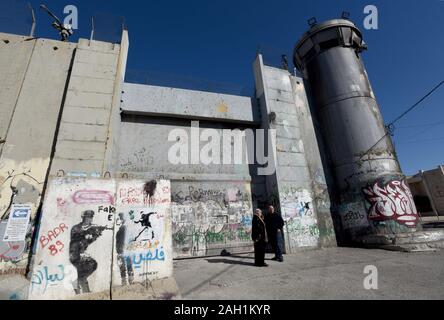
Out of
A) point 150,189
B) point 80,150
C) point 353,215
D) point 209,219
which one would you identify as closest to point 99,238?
point 150,189

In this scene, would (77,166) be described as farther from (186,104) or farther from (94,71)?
(186,104)

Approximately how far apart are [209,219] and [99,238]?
15.3 ft

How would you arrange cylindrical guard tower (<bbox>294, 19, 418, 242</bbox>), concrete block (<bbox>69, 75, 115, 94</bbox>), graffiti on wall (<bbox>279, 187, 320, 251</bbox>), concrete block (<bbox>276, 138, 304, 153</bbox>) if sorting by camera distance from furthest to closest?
concrete block (<bbox>276, 138, 304, 153</bbox>) < cylindrical guard tower (<bbox>294, 19, 418, 242</bbox>) < graffiti on wall (<bbox>279, 187, 320, 251</bbox>) < concrete block (<bbox>69, 75, 115, 94</bbox>)

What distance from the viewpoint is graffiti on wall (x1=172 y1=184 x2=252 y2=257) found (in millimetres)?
7898

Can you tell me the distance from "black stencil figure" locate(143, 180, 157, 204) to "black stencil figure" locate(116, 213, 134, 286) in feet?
2.50

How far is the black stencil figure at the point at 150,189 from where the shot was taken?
4.75m

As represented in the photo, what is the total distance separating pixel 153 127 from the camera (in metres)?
8.92

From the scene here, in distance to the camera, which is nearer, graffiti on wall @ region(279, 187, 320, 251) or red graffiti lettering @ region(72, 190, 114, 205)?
red graffiti lettering @ region(72, 190, 114, 205)

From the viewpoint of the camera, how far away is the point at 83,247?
3973 mm

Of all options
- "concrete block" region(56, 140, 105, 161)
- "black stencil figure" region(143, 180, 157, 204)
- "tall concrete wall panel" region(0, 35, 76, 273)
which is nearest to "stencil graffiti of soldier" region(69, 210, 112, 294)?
"black stencil figure" region(143, 180, 157, 204)

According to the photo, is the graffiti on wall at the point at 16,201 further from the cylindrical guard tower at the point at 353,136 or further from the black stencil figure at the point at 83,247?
the cylindrical guard tower at the point at 353,136

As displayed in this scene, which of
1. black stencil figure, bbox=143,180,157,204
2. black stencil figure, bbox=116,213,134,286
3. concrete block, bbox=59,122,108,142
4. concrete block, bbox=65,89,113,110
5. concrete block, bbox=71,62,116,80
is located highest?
concrete block, bbox=71,62,116,80

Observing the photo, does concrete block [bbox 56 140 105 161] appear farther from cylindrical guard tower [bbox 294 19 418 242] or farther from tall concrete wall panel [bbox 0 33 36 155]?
cylindrical guard tower [bbox 294 19 418 242]
